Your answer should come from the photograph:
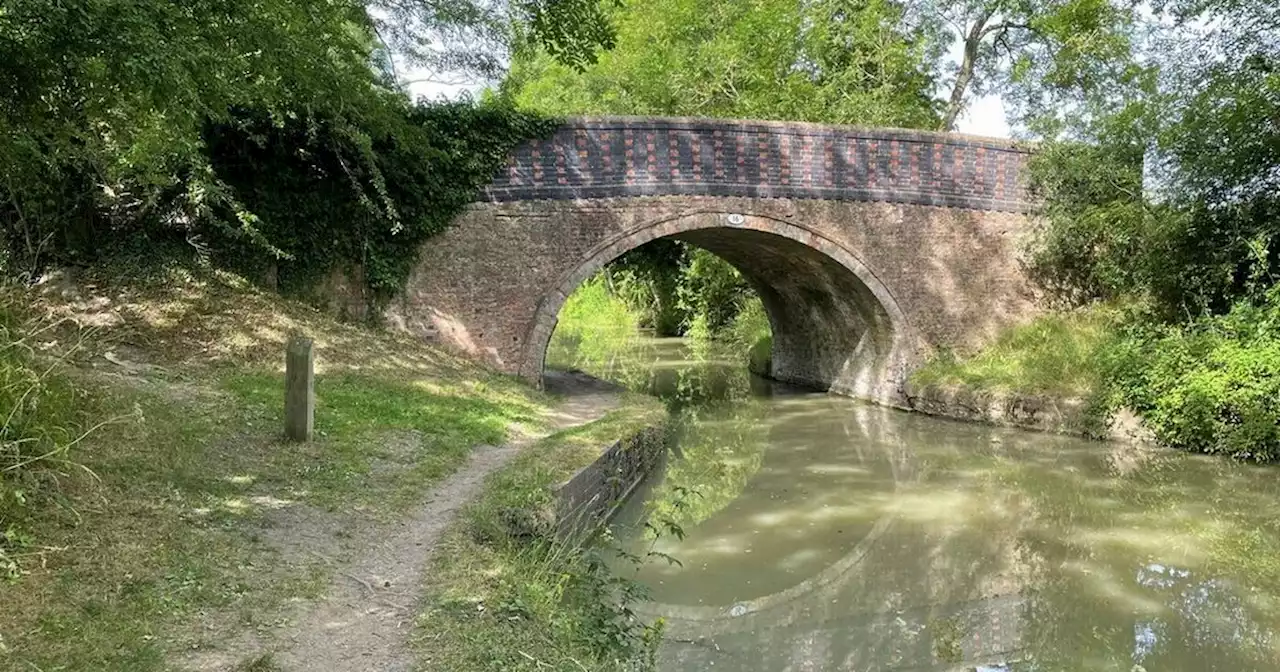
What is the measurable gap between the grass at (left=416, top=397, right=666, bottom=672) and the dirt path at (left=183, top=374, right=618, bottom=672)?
0.10 meters

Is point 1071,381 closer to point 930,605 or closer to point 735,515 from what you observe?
point 735,515

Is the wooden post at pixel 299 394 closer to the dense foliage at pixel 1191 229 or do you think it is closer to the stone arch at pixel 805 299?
the stone arch at pixel 805 299

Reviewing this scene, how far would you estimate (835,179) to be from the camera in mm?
11438

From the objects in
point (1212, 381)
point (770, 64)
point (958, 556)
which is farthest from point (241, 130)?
point (770, 64)

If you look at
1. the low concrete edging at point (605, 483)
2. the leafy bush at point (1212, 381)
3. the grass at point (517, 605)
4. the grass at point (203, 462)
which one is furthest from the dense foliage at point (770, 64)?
the grass at point (517, 605)

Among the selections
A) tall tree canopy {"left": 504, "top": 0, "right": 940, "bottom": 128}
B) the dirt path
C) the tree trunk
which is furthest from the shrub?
the tree trunk

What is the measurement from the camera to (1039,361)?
10633 millimetres

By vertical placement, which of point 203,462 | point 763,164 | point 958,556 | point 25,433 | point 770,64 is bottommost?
point 958,556

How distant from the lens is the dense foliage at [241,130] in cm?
363

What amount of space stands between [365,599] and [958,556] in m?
4.00

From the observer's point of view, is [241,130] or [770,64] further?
[770,64]

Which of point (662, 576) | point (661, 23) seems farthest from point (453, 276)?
point (661, 23)

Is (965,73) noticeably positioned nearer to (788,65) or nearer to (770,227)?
(788,65)

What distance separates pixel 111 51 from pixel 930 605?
480 centimetres
